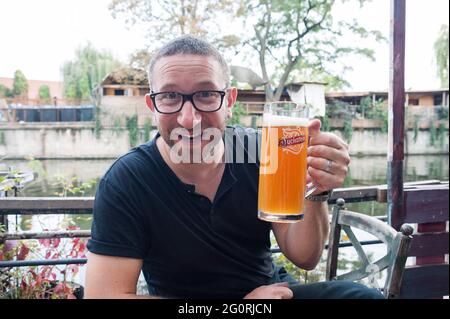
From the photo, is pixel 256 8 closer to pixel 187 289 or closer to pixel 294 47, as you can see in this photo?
pixel 294 47

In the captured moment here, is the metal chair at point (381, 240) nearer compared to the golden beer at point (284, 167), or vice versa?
the golden beer at point (284, 167)

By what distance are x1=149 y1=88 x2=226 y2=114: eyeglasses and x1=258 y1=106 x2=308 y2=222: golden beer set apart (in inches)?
9.2

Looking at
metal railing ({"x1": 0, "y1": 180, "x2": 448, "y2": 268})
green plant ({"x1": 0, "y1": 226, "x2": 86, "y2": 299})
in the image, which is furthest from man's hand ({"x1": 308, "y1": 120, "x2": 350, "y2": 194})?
green plant ({"x1": 0, "y1": 226, "x2": 86, "y2": 299})

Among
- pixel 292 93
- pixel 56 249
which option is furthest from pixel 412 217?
pixel 56 249

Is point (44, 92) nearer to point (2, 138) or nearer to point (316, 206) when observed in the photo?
point (2, 138)

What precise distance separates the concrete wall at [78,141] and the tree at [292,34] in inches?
21.8

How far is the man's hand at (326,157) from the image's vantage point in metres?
0.83

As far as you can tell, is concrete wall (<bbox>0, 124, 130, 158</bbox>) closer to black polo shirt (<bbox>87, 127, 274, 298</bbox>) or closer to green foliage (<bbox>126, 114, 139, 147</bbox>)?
green foliage (<bbox>126, 114, 139, 147</bbox>)

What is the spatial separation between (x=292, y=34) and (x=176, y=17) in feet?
2.64

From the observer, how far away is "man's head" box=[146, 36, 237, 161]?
1021 millimetres

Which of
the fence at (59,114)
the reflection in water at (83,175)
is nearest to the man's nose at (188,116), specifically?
the reflection in water at (83,175)

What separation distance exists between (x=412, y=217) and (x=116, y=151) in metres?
1.82

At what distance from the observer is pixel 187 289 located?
1030 mm

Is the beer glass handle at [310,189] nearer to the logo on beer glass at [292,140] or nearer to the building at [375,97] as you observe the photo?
the logo on beer glass at [292,140]
